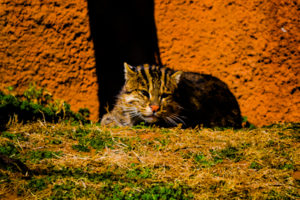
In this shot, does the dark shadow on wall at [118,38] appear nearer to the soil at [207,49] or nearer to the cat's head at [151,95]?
the soil at [207,49]

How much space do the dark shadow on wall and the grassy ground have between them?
57.8 inches

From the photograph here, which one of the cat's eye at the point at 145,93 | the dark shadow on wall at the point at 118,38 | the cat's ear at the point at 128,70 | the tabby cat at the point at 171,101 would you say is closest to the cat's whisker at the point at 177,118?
the tabby cat at the point at 171,101

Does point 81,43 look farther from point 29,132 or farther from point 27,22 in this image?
point 29,132

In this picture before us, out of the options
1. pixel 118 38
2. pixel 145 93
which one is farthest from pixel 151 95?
pixel 118 38

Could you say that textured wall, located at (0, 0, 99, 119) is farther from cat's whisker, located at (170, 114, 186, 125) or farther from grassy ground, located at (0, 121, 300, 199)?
cat's whisker, located at (170, 114, 186, 125)

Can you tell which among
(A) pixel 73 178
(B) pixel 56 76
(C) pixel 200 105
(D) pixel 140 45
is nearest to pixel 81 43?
(B) pixel 56 76

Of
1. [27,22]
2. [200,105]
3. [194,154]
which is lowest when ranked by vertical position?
[194,154]

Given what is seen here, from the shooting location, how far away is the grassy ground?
283 cm

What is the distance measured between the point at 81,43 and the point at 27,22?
1088 mm

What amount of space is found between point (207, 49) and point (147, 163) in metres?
3.41

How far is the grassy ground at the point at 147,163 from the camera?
2834 millimetres

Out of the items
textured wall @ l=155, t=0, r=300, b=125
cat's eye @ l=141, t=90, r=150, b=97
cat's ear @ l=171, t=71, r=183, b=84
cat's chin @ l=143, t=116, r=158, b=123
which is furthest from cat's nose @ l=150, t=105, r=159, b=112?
textured wall @ l=155, t=0, r=300, b=125

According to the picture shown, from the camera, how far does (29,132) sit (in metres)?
4.37

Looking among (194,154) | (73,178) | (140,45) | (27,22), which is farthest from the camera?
(140,45)
